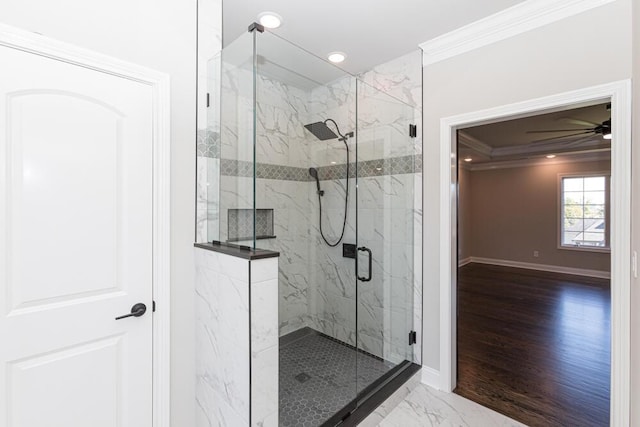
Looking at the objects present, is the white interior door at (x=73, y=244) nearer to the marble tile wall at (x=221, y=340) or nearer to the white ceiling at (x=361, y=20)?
the marble tile wall at (x=221, y=340)

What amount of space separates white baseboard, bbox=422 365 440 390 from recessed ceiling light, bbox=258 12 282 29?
2.91 meters

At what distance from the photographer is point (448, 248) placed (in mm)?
2412

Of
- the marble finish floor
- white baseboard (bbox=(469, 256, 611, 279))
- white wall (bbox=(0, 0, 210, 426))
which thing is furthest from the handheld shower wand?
white baseboard (bbox=(469, 256, 611, 279))

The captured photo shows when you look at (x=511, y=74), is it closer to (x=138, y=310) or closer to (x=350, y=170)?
(x=350, y=170)

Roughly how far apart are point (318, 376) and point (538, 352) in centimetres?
230

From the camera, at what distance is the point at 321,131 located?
290 cm

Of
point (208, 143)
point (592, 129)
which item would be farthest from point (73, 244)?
point (592, 129)

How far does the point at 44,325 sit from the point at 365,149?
237 cm

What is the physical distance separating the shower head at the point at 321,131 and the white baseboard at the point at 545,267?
669 centimetres

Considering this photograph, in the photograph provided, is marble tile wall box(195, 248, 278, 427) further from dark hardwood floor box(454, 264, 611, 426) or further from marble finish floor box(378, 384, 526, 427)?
dark hardwood floor box(454, 264, 611, 426)

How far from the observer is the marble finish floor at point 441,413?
6.84 feet

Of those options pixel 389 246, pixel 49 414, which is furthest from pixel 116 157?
pixel 389 246

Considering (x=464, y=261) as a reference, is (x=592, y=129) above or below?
above

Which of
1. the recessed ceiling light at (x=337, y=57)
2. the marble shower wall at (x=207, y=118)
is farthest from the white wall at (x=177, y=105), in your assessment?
the recessed ceiling light at (x=337, y=57)
